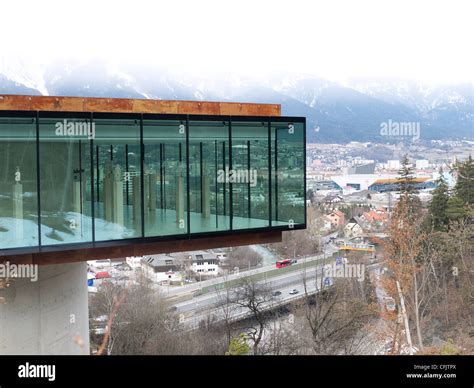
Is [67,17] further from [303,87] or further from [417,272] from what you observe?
[417,272]

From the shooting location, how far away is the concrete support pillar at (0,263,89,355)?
13.4 metres

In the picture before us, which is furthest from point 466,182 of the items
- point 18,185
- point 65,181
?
point 18,185

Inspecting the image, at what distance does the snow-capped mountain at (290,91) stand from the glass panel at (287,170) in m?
82.3

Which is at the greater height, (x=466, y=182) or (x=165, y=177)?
(x=165, y=177)

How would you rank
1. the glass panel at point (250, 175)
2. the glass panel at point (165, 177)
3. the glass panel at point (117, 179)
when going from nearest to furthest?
the glass panel at point (117, 179) < the glass panel at point (165, 177) < the glass panel at point (250, 175)

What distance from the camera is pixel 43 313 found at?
13758 mm

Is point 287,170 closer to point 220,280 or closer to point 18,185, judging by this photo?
point 18,185

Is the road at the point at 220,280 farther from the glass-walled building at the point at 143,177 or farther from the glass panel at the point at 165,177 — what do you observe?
the glass panel at the point at 165,177

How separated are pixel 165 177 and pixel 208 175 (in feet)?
3.46

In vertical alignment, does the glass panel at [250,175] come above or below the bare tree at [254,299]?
above

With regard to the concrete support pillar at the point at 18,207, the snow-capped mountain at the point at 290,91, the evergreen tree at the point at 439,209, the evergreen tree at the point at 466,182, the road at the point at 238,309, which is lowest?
the road at the point at 238,309

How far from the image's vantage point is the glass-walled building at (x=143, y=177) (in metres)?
12.4

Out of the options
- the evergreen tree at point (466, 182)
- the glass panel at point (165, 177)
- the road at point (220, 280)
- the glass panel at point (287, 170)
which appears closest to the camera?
the glass panel at point (165, 177)

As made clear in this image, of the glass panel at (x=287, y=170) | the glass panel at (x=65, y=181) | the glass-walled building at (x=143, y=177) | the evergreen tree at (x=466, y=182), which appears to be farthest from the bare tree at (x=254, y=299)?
the glass panel at (x=65, y=181)
